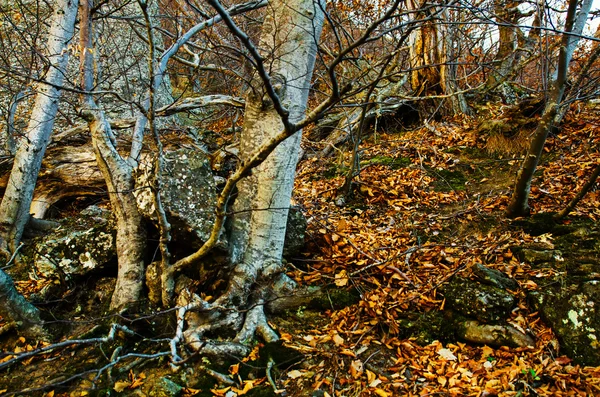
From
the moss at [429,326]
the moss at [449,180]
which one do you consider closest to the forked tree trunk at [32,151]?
the moss at [429,326]

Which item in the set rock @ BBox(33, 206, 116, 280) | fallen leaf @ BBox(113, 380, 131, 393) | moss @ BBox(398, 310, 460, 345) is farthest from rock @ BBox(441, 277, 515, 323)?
rock @ BBox(33, 206, 116, 280)

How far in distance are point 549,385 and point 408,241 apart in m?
2.11

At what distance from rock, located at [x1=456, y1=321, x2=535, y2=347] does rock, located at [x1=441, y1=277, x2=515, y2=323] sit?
0.23ft

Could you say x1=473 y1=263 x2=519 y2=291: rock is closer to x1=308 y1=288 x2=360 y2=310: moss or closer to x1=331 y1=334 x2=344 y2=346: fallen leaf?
x1=308 y1=288 x2=360 y2=310: moss

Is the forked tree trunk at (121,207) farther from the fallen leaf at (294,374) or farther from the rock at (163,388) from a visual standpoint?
the fallen leaf at (294,374)

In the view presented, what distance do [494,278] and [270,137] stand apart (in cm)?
256

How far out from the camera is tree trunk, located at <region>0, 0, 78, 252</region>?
4.95m

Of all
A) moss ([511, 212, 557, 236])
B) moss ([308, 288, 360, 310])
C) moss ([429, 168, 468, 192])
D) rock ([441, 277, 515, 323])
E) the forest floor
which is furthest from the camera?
moss ([429, 168, 468, 192])

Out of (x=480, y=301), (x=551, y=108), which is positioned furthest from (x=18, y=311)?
(x=551, y=108)

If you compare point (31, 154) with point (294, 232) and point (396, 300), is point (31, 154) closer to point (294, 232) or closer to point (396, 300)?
point (294, 232)

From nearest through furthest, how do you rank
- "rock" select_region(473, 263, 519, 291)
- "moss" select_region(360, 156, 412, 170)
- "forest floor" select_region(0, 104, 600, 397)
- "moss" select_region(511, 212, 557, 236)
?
1. "forest floor" select_region(0, 104, 600, 397)
2. "rock" select_region(473, 263, 519, 291)
3. "moss" select_region(511, 212, 557, 236)
4. "moss" select_region(360, 156, 412, 170)

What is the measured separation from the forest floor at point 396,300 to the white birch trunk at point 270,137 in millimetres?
639

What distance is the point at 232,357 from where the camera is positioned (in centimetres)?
298

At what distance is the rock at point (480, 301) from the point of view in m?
3.07
